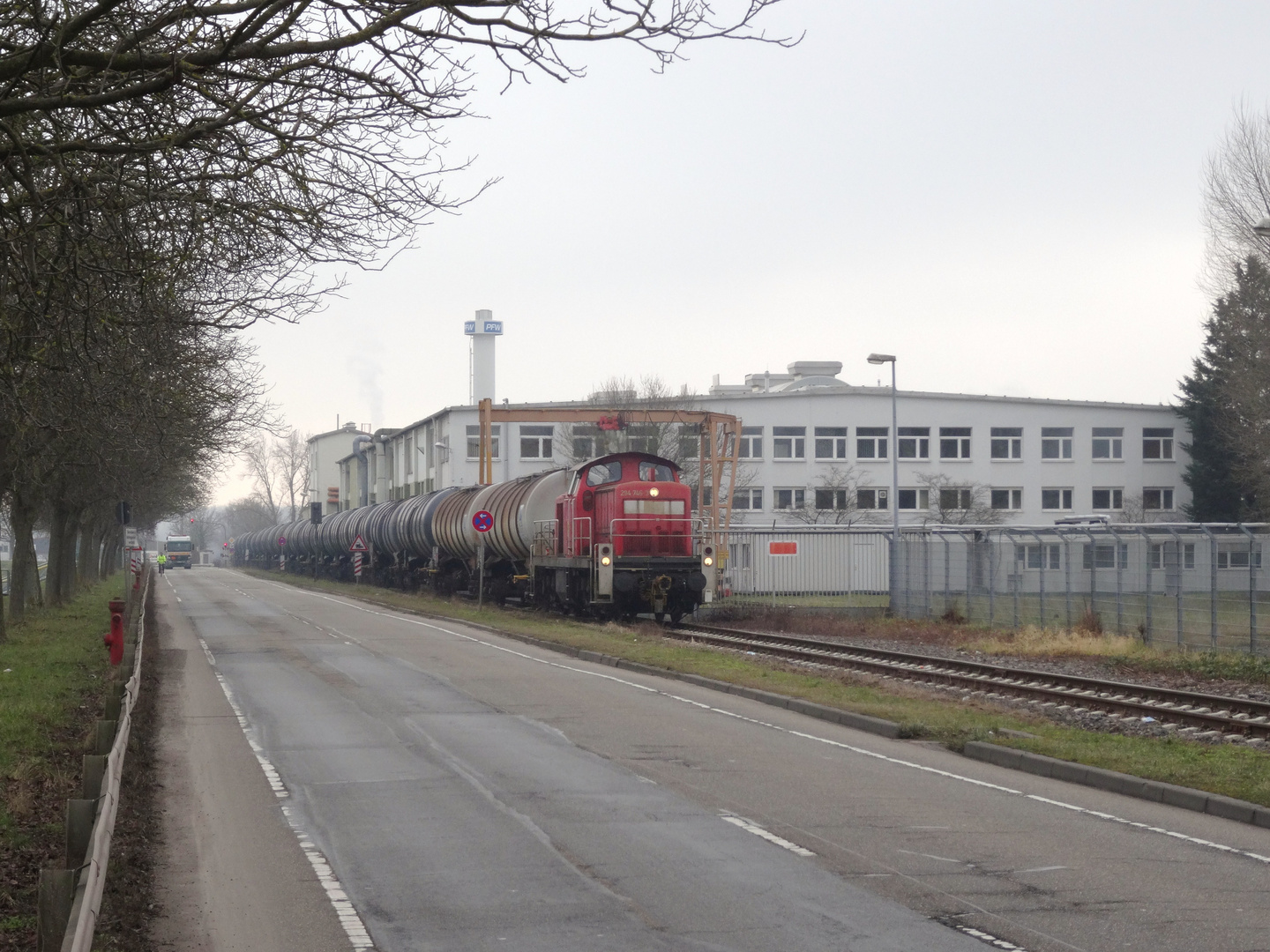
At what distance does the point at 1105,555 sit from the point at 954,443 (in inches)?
1619

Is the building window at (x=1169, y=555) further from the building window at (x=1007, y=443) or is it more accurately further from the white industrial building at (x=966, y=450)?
the building window at (x=1007, y=443)

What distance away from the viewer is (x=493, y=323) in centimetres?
8256

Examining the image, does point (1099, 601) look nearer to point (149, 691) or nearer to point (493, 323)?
point (149, 691)

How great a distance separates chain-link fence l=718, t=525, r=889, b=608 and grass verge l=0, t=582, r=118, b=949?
727 inches

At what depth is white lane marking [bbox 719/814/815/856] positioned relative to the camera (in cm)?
848

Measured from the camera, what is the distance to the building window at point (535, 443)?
2675 inches

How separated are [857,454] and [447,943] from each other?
61148 millimetres

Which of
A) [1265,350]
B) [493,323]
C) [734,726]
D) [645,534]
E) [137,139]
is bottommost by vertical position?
[734,726]

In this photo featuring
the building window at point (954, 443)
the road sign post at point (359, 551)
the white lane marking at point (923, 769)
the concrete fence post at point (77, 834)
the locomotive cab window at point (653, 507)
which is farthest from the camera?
the building window at point (954, 443)

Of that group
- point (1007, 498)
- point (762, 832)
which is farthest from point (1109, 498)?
point (762, 832)

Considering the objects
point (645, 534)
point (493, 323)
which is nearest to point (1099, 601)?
point (645, 534)

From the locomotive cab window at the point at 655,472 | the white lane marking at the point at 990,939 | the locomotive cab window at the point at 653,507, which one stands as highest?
the locomotive cab window at the point at 655,472

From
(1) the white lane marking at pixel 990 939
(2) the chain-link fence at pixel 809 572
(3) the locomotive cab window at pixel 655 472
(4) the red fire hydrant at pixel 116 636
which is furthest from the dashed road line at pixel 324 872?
(2) the chain-link fence at pixel 809 572

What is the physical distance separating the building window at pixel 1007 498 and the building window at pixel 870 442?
20.0 ft
